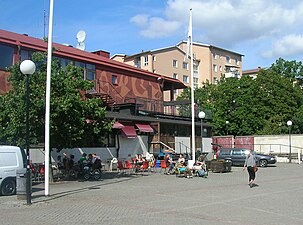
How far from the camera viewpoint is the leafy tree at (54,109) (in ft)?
63.9

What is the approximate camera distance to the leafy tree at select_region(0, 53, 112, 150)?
63.9 ft

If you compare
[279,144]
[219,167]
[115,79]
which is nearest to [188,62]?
[279,144]

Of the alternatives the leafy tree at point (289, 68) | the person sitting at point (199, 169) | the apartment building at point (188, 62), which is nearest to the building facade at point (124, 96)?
the person sitting at point (199, 169)

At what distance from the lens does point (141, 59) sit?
246ft

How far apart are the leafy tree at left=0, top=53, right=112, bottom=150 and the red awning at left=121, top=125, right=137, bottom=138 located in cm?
993

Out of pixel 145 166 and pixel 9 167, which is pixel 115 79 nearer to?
pixel 145 166

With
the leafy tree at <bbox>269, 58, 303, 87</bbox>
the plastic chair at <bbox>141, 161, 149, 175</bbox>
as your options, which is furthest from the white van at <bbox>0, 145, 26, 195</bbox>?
the leafy tree at <bbox>269, 58, 303, 87</bbox>

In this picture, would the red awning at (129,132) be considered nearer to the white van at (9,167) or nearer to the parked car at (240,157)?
the parked car at (240,157)

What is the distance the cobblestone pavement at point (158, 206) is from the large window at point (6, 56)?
1234cm

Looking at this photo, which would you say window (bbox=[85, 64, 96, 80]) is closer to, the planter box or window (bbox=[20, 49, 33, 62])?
window (bbox=[20, 49, 33, 62])

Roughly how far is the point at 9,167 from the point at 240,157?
24359mm

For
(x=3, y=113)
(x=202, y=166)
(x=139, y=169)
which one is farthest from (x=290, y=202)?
(x=139, y=169)

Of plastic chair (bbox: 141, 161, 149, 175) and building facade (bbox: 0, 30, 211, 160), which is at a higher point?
building facade (bbox: 0, 30, 211, 160)

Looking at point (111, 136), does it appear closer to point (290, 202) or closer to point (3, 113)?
point (3, 113)
